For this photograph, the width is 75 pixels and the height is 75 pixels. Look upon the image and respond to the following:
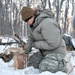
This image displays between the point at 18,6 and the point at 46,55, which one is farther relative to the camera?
the point at 18,6

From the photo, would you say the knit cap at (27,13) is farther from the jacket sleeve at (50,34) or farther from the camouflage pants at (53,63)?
the camouflage pants at (53,63)

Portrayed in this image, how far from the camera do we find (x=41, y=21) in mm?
5125

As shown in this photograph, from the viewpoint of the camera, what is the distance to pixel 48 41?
4945 millimetres

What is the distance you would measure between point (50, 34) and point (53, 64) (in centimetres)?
49

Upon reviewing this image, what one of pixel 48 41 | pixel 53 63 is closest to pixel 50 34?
pixel 48 41

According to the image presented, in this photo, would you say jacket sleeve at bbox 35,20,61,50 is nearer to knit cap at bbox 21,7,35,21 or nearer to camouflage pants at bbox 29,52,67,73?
camouflage pants at bbox 29,52,67,73

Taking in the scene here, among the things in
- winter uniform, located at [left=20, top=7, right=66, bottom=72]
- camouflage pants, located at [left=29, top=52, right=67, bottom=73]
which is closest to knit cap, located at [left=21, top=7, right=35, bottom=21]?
winter uniform, located at [left=20, top=7, right=66, bottom=72]

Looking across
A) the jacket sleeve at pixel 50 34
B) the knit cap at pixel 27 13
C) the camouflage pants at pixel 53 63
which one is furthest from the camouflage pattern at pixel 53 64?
the knit cap at pixel 27 13

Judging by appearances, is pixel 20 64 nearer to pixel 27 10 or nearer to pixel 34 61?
pixel 34 61

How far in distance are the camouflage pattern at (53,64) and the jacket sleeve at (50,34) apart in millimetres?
168

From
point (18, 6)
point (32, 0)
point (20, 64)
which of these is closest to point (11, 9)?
point (18, 6)

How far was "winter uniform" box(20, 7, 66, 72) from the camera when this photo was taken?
4914 mm

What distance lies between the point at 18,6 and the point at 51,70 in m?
36.4

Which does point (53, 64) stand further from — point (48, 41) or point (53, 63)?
point (48, 41)
